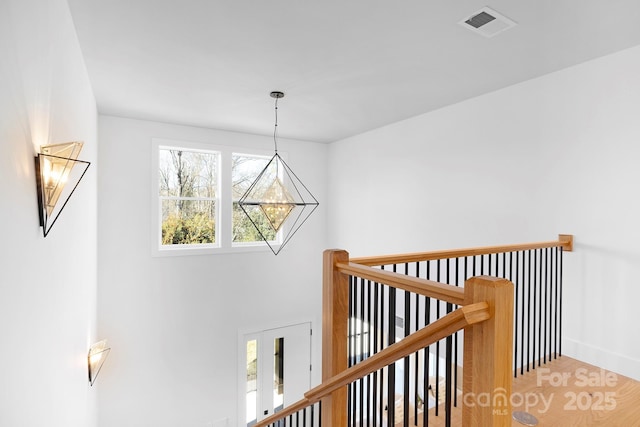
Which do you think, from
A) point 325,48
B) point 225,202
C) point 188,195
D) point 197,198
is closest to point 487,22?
point 325,48

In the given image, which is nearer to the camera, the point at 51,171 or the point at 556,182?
the point at 51,171

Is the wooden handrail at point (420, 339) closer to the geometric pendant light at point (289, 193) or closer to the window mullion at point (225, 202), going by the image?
the geometric pendant light at point (289, 193)

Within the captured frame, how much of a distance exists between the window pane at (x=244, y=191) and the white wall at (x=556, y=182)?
2169 mm

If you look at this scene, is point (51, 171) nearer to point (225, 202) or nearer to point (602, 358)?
point (225, 202)

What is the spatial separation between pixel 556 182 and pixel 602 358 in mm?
1417

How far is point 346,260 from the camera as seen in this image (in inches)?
72.2

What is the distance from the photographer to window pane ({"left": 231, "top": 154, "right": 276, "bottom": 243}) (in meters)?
5.23

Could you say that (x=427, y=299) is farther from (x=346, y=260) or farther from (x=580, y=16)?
(x=580, y=16)

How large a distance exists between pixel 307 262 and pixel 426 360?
4558mm

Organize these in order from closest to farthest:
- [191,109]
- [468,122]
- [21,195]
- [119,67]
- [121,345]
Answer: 1. [21,195]
2. [119,67]
3. [468,122]
4. [191,109]
5. [121,345]

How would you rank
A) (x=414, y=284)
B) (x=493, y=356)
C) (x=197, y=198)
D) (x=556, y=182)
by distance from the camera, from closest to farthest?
(x=493, y=356) < (x=414, y=284) < (x=556, y=182) < (x=197, y=198)

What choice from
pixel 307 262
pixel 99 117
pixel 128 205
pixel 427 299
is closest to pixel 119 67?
pixel 99 117

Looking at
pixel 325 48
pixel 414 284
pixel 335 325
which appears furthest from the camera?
pixel 325 48

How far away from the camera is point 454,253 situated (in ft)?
7.55
